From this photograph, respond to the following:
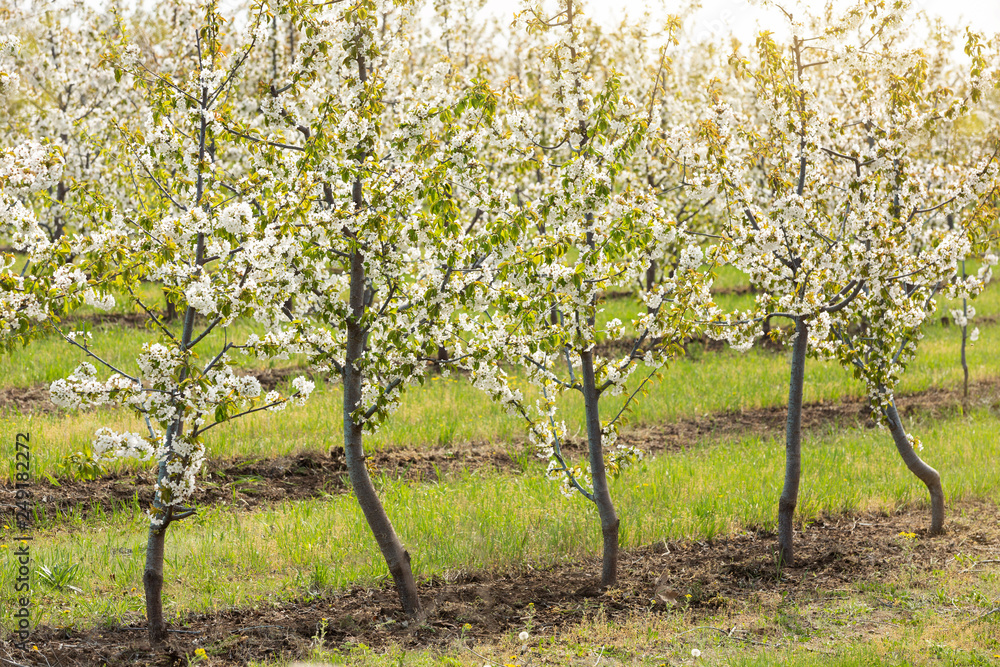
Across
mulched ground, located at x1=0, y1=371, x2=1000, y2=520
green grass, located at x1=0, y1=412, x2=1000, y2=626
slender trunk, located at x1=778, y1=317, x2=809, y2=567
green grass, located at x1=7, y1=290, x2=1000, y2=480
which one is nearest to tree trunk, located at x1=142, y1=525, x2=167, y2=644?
green grass, located at x1=0, y1=412, x2=1000, y2=626

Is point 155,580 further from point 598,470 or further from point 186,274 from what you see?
point 598,470

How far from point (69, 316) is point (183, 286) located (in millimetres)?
12391

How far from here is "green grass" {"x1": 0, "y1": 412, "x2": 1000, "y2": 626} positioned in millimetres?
6348

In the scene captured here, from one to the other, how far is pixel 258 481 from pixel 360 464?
375cm

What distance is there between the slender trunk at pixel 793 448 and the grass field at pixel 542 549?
283 mm

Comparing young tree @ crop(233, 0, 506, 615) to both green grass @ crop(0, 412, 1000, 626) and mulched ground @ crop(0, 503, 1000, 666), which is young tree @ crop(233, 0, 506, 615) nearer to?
mulched ground @ crop(0, 503, 1000, 666)

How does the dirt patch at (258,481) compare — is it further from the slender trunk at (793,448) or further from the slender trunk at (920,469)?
the slender trunk at (920,469)

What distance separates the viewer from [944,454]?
32.2ft

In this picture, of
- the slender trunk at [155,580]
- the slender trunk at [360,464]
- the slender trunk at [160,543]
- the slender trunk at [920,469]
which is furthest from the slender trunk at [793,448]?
the slender trunk at [155,580]

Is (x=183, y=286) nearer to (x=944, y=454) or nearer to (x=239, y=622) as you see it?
(x=239, y=622)

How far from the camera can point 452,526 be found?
734 centimetres

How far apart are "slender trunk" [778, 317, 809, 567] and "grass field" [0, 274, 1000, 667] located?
28 cm

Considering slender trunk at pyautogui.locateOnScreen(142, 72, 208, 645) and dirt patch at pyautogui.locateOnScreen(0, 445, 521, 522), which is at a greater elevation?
slender trunk at pyautogui.locateOnScreen(142, 72, 208, 645)

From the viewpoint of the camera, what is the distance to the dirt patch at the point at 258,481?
8.13 metres
